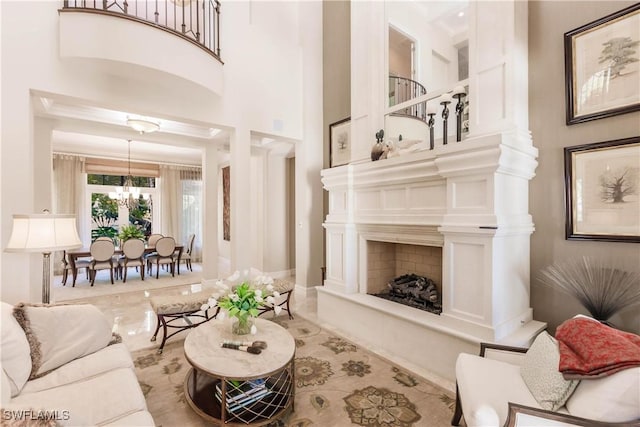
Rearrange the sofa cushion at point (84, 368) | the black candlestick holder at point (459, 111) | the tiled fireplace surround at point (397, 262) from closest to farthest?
the sofa cushion at point (84, 368) → the black candlestick holder at point (459, 111) → the tiled fireplace surround at point (397, 262)

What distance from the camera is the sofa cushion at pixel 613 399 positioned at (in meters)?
1.18

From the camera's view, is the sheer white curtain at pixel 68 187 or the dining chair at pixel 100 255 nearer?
the dining chair at pixel 100 255

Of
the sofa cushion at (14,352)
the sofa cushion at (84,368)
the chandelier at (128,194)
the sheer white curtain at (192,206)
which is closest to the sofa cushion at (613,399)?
the sofa cushion at (84,368)

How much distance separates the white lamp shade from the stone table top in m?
1.24

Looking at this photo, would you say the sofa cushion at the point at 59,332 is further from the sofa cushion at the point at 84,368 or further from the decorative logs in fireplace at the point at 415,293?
the decorative logs in fireplace at the point at 415,293

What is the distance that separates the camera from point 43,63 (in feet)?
9.89

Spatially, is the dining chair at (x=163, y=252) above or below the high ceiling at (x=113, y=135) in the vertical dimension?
below

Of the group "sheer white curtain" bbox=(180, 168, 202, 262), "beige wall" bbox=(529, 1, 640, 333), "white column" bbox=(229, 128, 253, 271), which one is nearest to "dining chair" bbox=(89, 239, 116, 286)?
"sheer white curtain" bbox=(180, 168, 202, 262)

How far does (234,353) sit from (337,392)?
880 millimetres

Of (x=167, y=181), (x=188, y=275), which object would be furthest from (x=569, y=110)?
(x=167, y=181)

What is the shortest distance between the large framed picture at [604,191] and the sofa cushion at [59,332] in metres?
3.72

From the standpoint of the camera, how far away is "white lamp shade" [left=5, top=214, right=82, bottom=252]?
2.12 meters

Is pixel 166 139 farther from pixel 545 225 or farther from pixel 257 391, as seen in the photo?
pixel 545 225

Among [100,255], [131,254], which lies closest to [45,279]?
[100,255]
